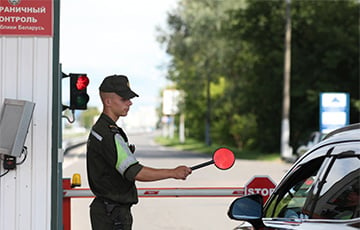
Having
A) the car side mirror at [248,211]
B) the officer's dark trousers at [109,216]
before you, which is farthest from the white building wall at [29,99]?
the car side mirror at [248,211]

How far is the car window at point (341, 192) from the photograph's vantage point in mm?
3531

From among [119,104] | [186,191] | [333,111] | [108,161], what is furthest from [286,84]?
[108,161]

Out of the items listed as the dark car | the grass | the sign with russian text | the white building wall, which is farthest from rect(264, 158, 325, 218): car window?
the grass

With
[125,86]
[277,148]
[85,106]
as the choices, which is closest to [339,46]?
[277,148]

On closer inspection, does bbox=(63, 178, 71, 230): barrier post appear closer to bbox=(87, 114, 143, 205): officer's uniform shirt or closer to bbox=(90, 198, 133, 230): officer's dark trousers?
bbox=(90, 198, 133, 230): officer's dark trousers

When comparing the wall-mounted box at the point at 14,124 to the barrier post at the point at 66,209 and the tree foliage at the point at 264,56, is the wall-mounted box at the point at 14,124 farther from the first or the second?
the tree foliage at the point at 264,56

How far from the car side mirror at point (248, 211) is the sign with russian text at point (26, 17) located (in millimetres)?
3624

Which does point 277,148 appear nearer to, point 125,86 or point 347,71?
point 347,71

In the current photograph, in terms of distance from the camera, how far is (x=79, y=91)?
30.5 feet

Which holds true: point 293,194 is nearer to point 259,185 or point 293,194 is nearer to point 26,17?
point 26,17

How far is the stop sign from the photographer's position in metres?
8.77

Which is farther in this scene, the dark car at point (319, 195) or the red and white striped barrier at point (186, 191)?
the red and white striped barrier at point (186, 191)

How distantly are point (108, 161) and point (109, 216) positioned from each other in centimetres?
42

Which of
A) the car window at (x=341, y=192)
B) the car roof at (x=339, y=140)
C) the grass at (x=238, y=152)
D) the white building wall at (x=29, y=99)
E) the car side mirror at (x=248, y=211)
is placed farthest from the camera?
the grass at (x=238, y=152)
